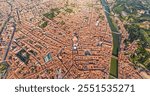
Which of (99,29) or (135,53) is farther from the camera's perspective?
(99,29)

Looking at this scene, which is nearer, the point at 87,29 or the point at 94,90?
the point at 94,90

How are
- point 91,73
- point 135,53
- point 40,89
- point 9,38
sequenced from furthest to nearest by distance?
point 9,38, point 135,53, point 91,73, point 40,89

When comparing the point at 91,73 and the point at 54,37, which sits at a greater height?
the point at 54,37

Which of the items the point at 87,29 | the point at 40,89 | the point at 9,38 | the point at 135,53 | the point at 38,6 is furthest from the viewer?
the point at 38,6

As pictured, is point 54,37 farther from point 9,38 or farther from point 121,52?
point 121,52

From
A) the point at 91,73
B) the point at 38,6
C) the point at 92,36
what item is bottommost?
the point at 91,73

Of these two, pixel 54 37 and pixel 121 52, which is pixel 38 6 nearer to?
pixel 54 37

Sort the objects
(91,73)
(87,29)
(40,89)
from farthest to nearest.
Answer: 1. (87,29)
2. (91,73)
3. (40,89)

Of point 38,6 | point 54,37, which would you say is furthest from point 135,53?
point 38,6

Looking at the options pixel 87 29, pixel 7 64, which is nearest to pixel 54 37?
pixel 87 29
